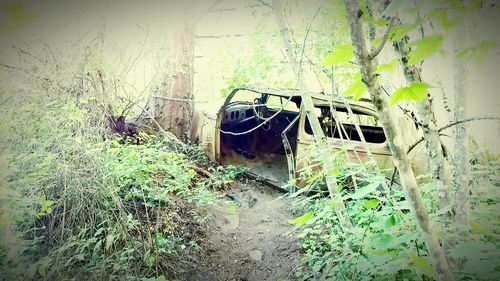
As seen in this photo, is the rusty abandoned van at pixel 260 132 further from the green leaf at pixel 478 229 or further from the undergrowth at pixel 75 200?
the green leaf at pixel 478 229

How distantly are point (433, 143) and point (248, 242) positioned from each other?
3.01m

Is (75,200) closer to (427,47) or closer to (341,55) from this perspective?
(341,55)

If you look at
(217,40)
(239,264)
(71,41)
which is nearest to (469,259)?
(239,264)

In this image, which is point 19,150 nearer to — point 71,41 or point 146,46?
point 71,41

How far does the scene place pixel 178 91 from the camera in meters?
6.58

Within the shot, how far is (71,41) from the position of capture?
173 inches

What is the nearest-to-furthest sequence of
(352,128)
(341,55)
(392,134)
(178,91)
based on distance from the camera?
(341,55)
(392,134)
(352,128)
(178,91)

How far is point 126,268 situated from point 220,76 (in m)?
5.81

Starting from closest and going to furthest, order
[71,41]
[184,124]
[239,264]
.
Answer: [239,264] → [71,41] → [184,124]

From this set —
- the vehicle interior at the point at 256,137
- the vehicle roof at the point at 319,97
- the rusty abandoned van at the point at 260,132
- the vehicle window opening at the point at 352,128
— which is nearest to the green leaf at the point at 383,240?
the vehicle roof at the point at 319,97

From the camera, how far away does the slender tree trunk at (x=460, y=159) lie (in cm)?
171

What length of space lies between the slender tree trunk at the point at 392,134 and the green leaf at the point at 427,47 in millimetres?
180

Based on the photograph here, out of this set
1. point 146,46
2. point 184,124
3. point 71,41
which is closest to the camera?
point 71,41

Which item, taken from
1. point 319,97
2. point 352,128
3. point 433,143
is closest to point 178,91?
point 319,97
